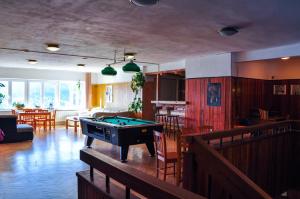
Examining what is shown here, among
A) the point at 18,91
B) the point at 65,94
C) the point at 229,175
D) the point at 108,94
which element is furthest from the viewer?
the point at 65,94

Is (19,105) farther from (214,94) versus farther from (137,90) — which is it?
(214,94)

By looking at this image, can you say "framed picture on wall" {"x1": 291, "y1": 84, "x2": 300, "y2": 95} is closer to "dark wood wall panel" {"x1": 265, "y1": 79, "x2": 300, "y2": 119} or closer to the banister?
"dark wood wall panel" {"x1": 265, "y1": 79, "x2": 300, "y2": 119}

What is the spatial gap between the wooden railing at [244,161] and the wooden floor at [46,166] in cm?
165

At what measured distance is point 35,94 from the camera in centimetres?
1200

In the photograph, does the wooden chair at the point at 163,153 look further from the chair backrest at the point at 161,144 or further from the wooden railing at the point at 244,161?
the wooden railing at the point at 244,161

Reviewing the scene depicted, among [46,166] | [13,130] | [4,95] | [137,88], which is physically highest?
[137,88]

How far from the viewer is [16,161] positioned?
564 centimetres

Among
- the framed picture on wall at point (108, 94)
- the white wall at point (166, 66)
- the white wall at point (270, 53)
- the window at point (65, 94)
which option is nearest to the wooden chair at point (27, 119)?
the window at point (65, 94)

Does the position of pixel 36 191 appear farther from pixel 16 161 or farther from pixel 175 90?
pixel 175 90

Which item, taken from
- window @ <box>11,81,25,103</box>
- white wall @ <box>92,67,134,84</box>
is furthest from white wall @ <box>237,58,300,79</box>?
window @ <box>11,81,25,103</box>

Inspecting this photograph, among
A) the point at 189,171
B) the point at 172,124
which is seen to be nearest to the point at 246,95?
the point at 172,124

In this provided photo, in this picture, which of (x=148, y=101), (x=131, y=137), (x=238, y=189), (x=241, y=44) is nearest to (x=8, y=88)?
(x=148, y=101)

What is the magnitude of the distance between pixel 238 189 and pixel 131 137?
4091 millimetres

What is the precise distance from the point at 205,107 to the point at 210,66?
119 centimetres
